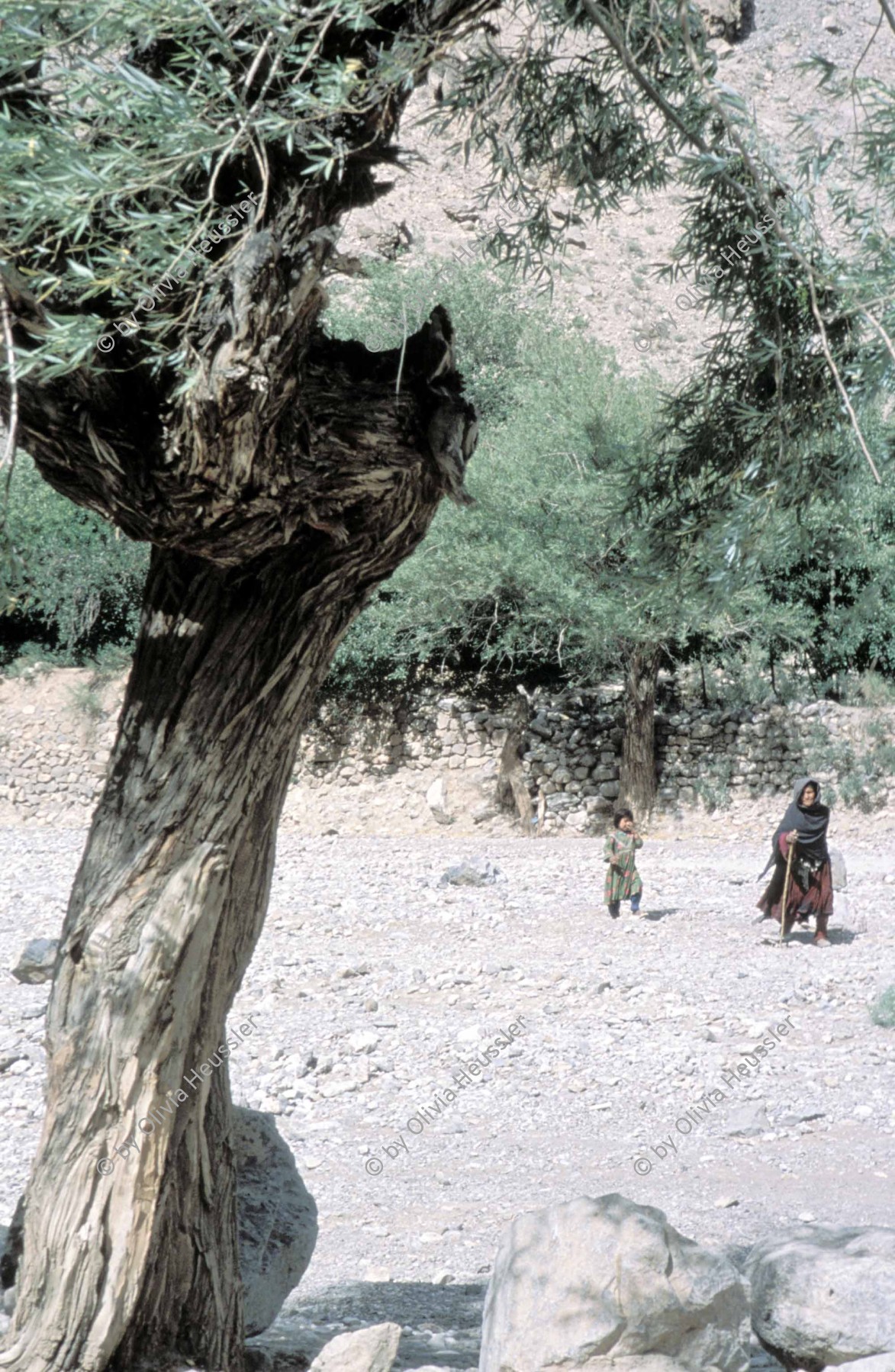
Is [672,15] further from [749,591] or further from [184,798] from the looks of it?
[749,591]

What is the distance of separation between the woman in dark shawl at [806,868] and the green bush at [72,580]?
14656mm

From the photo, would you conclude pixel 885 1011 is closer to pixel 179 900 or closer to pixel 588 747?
pixel 179 900

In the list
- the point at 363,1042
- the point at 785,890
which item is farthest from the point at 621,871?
the point at 363,1042

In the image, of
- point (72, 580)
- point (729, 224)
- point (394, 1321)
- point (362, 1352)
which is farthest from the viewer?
point (72, 580)


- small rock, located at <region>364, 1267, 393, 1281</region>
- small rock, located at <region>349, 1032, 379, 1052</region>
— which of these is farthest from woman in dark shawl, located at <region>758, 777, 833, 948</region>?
small rock, located at <region>364, 1267, 393, 1281</region>

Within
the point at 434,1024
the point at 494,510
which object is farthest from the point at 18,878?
the point at 494,510

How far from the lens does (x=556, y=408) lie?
19.8 metres

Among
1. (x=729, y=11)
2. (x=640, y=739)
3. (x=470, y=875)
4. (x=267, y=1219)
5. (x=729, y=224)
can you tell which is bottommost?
(x=267, y=1219)

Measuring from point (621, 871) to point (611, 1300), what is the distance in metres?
8.71

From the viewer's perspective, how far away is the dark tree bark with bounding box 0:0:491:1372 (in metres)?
2.85

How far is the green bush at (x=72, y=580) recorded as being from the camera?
74.5ft

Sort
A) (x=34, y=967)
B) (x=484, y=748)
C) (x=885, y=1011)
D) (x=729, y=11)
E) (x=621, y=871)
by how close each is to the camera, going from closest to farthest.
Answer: (x=885, y=1011) < (x=34, y=967) < (x=621, y=871) < (x=484, y=748) < (x=729, y=11)

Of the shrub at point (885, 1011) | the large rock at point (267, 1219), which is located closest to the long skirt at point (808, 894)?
the shrub at point (885, 1011)

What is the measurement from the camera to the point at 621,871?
1177 centimetres
